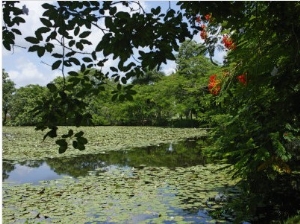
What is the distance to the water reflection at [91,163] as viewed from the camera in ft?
30.7

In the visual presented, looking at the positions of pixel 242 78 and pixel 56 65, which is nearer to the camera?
pixel 56 65

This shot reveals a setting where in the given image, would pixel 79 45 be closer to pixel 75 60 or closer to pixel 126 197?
pixel 75 60

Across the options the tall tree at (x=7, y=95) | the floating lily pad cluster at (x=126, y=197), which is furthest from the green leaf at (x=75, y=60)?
the tall tree at (x=7, y=95)

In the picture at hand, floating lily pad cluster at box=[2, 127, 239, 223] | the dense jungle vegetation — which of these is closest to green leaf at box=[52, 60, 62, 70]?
the dense jungle vegetation

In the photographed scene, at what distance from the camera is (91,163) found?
439 inches

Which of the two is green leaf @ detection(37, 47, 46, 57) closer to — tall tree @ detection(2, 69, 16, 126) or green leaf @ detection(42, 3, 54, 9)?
green leaf @ detection(42, 3, 54, 9)

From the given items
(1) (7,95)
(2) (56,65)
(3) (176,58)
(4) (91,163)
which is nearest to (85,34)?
(2) (56,65)

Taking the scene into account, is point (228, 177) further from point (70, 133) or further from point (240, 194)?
point (70, 133)

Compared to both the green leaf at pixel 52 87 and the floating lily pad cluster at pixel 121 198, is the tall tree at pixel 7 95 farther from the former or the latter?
the green leaf at pixel 52 87

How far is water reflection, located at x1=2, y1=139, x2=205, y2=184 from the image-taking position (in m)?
9.34

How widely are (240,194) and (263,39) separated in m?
4.17

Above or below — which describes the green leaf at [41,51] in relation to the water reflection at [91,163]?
above

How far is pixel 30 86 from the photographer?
1572 inches

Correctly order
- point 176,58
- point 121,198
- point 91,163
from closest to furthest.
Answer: point 176,58 < point 121,198 < point 91,163
